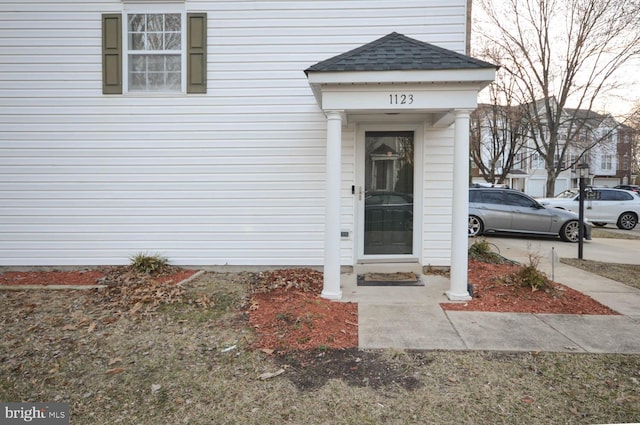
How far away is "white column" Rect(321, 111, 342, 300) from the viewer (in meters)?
4.75

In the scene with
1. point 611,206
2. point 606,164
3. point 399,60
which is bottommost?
point 611,206

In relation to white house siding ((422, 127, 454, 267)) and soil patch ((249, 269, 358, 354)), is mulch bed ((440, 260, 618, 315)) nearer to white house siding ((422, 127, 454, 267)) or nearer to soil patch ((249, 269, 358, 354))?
white house siding ((422, 127, 454, 267))

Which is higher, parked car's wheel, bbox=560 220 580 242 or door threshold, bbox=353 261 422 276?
parked car's wheel, bbox=560 220 580 242

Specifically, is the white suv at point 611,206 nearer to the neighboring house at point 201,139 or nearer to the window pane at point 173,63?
the neighboring house at point 201,139

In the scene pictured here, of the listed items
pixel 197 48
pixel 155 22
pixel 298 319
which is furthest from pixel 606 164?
pixel 298 319

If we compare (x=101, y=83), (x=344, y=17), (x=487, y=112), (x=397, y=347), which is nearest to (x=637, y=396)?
(x=397, y=347)

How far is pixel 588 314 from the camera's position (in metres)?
4.37

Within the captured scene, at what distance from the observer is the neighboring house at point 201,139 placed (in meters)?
6.02

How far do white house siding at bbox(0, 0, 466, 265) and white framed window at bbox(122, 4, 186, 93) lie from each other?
0.27 metres

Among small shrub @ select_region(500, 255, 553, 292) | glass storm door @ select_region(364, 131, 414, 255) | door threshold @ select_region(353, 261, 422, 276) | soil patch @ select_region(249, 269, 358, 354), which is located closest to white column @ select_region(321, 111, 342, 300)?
soil patch @ select_region(249, 269, 358, 354)

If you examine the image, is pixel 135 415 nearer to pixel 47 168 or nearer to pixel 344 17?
pixel 47 168

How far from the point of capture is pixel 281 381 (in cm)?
293

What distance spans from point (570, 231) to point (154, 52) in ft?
36.1

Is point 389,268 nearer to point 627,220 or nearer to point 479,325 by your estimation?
point 479,325
